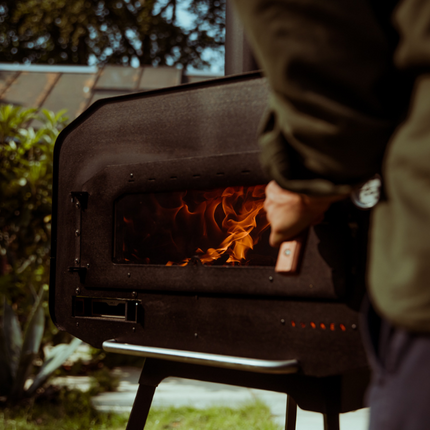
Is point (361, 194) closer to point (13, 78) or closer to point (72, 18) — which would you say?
point (13, 78)

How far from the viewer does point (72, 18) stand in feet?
33.3

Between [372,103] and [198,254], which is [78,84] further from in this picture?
[372,103]

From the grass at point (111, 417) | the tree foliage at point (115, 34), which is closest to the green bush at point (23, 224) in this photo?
the grass at point (111, 417)

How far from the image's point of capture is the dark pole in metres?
1.81

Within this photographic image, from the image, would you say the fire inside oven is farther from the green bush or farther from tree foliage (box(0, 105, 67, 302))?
tree foliage (box(0, 105, 67, 302))

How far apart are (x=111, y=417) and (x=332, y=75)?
272 centimetres

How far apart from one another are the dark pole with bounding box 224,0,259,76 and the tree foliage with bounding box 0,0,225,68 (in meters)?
9.24

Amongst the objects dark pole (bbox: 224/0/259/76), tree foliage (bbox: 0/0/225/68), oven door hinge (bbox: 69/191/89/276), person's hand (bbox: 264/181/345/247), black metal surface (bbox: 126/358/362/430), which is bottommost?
black metal surface (bbox: 126/358/362/430)

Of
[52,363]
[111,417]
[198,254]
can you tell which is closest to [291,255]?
[198,254]

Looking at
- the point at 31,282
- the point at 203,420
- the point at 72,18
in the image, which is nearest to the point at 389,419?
the point at 203,420

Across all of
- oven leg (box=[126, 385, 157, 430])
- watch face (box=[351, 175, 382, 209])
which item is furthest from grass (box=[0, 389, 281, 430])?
watch face (box=[351, 175, 382, 209])

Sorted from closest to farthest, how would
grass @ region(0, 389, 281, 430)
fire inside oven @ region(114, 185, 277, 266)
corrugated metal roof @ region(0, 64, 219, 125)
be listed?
fire inside oven @ region(114, 185, 277, 266) → grass @ region(0, 389, 281, 430) → corrugated metal roof @ region(0, 64, 219, 125)

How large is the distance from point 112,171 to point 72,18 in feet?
31.6

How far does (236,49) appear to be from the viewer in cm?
186
